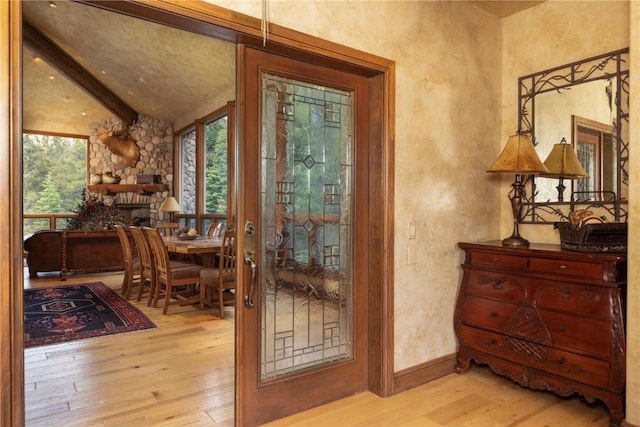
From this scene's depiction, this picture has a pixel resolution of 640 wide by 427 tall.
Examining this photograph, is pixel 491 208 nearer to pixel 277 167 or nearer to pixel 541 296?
pixel 541 296

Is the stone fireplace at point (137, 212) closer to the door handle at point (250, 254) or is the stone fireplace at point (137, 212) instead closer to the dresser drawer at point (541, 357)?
the door handle at point (250, 254)

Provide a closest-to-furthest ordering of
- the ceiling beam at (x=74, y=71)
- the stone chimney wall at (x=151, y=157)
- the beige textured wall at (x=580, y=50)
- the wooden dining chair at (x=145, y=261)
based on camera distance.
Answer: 1. the beige textured wall at (x=580, y=50)
2. the wooden dining chair at (x=145, y=261)
3. the ceiling beam at (x=74, y=71)
4. the stone chimney wall at (x=151, y=157)

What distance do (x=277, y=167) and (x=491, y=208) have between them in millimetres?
1993

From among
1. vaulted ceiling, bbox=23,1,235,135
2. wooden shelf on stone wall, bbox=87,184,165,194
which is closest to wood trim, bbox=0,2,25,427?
vaulted ceiling, bbox=23,1,235,135

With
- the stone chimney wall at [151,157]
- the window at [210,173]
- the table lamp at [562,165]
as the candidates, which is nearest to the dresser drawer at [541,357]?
the table lamp at [562,165]

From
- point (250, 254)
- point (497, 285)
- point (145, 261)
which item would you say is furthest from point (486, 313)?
point (145, 261)

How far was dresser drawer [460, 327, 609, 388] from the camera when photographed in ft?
8.08

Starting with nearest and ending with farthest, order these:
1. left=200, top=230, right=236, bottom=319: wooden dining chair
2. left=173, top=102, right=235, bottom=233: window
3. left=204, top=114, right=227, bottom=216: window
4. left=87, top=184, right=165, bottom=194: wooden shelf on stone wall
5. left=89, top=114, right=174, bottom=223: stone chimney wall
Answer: left=200, top=230, right=236, bottom=319: wooden dining chair → left=173, top=102, right=235, bottom=233: window → left=204, top=114, right=227, bottom=216: window → left=87, top=184, right=165, bottom=194: wooden shelf on stone wall → left=89, top=114, right=174, bottom=223: stone chimney wall

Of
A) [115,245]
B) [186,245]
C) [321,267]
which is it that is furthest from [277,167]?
[115,245]

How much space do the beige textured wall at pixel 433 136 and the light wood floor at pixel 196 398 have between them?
344mm

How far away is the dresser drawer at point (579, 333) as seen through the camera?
95.8 inches

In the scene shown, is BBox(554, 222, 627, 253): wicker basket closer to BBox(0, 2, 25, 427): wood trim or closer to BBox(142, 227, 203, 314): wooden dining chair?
BBox(0, 2, 25, 427): wood trim

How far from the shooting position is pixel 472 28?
3309mm

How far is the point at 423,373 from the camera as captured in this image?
3.03 metres
